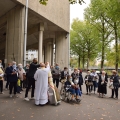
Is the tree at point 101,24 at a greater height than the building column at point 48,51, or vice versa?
the tree at point 101,24

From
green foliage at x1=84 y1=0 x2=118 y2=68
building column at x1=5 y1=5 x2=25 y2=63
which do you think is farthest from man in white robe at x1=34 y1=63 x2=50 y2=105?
green foliage at x1=84 y1=0 x2=118 y2=68

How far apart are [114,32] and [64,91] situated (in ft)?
79.4

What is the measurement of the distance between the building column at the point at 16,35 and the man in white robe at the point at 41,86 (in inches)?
361

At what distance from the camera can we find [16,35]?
1773 cm

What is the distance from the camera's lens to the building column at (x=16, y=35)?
685 inches

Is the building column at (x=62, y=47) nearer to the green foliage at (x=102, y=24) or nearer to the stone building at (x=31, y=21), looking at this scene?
the stone building at (x=31, y=21)

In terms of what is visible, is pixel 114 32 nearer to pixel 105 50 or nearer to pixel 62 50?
pixel 105 50

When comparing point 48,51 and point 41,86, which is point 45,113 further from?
point 48,51

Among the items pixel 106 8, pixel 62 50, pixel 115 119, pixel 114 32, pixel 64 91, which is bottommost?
pixel 115 119

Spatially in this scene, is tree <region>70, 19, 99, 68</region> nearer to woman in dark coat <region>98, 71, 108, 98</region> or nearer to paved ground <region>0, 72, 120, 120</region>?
woman in dark coat <region>98, 71, 108, 98</region>

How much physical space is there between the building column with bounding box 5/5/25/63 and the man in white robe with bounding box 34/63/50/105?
30.1ft

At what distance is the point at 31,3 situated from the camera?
19.0 m

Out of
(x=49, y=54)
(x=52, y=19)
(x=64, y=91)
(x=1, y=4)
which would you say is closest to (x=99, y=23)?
(x=52, y=19)

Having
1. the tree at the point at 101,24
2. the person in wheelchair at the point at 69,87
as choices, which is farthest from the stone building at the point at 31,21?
the person in wheelchair at the point at 69,87
